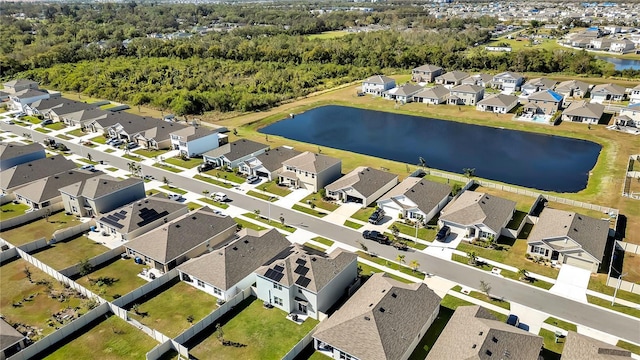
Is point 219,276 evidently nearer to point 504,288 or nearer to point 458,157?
point 504,288

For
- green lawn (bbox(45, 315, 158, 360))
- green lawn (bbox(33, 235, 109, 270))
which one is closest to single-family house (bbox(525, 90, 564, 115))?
green lawn (bbox(33, 235, 109, 270))

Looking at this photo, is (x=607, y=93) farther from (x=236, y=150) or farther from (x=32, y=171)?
(x=32, y=171)

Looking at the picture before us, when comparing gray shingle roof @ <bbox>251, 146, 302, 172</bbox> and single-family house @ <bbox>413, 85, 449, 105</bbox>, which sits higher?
single-family house @ <bbox>413, 85, 449, 105</bbox>

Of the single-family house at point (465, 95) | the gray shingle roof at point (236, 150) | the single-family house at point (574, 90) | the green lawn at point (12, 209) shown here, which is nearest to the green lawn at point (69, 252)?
the green lawn at point (12, 209)

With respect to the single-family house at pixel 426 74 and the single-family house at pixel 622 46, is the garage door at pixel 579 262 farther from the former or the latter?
the single-family house at pixel 622 46

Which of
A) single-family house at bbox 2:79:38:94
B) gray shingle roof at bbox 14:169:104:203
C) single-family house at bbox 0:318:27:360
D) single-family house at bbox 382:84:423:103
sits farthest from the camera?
single-family house at bbox 2:79:38:94

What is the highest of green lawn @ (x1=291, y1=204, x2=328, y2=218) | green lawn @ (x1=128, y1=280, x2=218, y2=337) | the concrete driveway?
green lawn @ (x1=291, y1=204, x2=328, y2=218)

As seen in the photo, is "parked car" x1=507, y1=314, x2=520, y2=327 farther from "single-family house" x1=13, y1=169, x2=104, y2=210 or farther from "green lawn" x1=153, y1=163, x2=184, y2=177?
"single-family house" x1=13, y1=169, x2=104, y2=210
